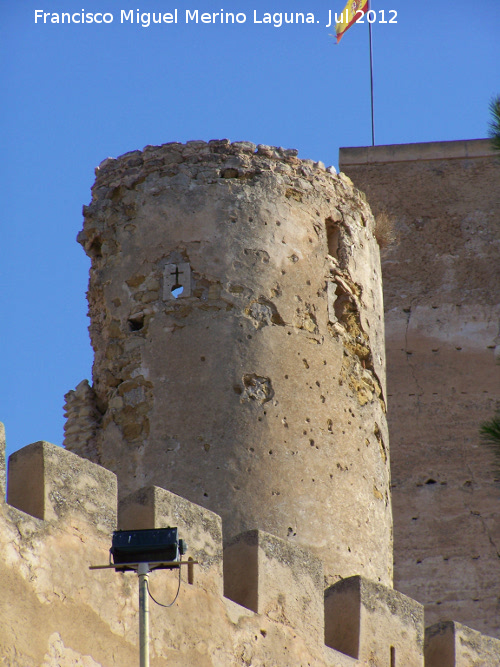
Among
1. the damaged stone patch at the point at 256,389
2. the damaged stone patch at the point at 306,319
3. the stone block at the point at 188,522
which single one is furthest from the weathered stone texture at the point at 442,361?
the stone block at the point at 188,522

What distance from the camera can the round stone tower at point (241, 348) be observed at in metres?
9.53

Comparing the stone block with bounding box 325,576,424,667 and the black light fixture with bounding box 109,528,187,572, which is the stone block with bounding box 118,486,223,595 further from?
the stone block with bounding box 325,576,424,667

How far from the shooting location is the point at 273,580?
28.4ft

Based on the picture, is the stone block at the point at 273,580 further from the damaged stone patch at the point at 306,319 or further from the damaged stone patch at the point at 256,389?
the damaged stone patch at the point at 306,319

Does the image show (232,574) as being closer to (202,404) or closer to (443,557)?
(202,404)

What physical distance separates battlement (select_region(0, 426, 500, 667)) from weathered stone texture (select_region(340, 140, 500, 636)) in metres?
5.95

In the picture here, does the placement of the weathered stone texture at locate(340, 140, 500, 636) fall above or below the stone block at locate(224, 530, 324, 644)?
above

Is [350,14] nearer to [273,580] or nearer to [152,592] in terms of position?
[273,580]

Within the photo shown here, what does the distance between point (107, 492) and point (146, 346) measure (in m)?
2.17

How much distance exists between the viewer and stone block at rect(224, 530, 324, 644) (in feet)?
28.1

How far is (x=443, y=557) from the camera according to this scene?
1562cm

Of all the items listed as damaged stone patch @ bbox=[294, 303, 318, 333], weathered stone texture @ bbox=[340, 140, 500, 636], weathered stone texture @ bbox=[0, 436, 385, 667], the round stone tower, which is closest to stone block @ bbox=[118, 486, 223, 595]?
weathered stone texture @ bbox=[0, 436, 385, 667]

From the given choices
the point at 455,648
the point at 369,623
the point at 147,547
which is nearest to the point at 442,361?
the point at 455,648

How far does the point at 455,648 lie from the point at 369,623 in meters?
0.89
